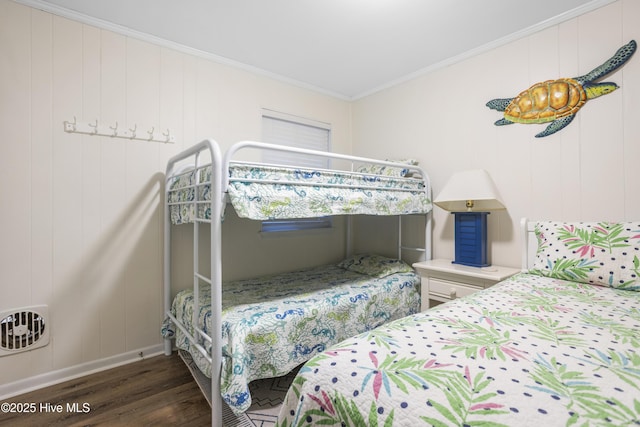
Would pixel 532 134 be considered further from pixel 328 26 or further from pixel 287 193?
pixel 287 193

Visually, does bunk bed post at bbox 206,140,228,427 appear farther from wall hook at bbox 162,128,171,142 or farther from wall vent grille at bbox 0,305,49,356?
wall vent grille at bbox 0,305,49,356

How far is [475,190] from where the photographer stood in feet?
7.25

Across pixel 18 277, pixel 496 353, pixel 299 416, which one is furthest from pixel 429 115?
pixel 18 277

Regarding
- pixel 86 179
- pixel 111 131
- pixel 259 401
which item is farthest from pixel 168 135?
pixel 259 401

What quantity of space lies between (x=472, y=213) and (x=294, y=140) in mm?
1770

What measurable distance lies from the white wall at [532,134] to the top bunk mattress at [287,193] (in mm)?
689

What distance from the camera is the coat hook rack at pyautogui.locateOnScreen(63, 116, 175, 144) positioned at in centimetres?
197

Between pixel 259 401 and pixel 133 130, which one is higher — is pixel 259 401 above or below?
below

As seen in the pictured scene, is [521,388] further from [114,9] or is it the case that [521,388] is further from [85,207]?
[114,9]

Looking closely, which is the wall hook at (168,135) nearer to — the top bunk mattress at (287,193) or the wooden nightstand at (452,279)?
the top bunk mattress at (287,193)

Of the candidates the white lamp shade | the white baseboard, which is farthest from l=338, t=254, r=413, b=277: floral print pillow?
the white baseboard

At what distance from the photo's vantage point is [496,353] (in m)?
0.88

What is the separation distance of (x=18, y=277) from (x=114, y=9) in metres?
1.75

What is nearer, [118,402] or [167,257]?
[118,402]
